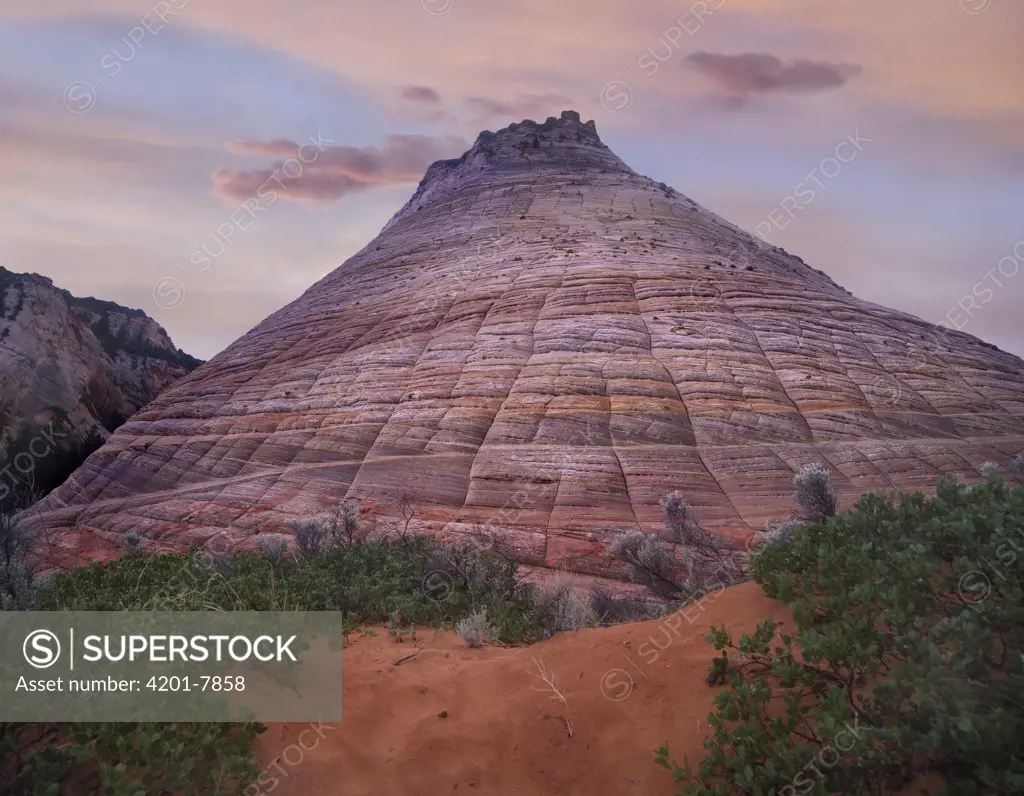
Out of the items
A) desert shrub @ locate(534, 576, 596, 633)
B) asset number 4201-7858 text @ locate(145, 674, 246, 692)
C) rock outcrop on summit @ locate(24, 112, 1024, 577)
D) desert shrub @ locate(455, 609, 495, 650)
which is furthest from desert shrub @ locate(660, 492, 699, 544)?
asset number 4201-7858 text @ locate(145, 674, 246, 692)

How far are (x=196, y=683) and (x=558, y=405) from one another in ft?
41.1

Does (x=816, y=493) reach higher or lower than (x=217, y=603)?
higher

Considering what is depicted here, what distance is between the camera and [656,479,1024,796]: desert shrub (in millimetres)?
2959

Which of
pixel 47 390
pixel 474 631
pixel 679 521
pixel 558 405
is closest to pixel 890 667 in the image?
pixel 474 631

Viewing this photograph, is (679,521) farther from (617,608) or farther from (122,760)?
(122,760)

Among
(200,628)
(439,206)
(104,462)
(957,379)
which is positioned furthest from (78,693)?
(439,206)

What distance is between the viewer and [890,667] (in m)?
3.69

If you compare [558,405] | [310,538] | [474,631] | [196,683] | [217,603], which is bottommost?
[196,683]

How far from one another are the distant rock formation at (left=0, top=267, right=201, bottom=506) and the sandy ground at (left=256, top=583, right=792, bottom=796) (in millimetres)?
19060

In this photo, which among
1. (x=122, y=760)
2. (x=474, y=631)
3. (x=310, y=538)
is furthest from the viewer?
(x=310, y=538)

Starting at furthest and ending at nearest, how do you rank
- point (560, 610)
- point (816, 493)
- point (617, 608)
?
1. point (816, 493)
2. point (617, 608)
3. point (560, 610)

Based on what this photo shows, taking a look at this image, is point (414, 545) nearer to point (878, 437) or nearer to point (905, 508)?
point (905, 508)

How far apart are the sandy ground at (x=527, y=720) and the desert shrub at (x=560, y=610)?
46.4 inches

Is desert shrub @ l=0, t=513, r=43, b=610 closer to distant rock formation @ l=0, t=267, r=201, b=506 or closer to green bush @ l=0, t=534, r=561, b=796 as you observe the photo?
green bush @ l=0, t=534, r=561, b=796
